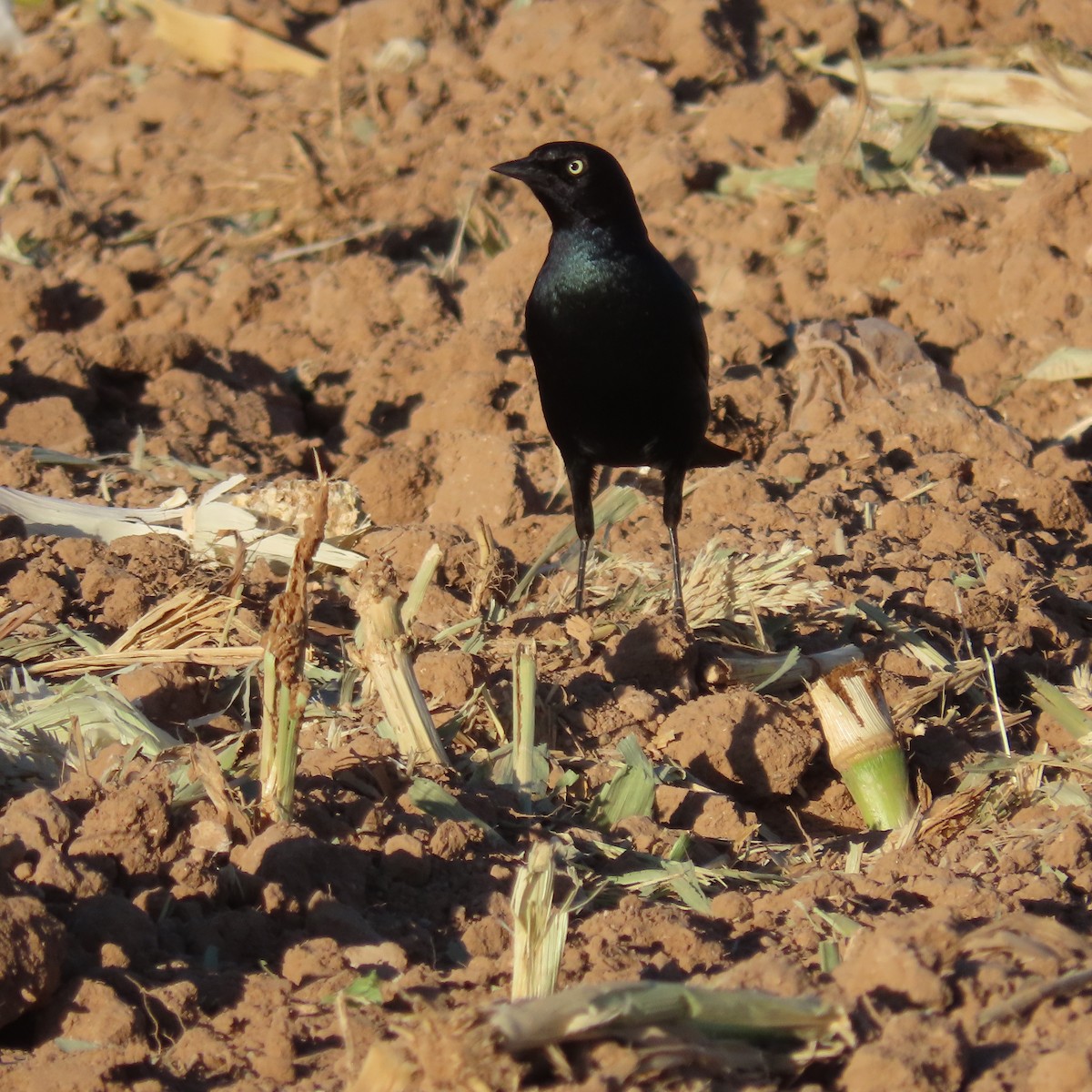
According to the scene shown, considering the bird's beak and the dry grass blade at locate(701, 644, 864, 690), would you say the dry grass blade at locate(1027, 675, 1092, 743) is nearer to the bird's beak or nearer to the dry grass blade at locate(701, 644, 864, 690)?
the dry grass blade at locate(701, 644, 864, 690)

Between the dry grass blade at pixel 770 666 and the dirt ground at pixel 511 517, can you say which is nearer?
the dirt ground at pixel 511 517

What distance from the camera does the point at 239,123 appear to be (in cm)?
920

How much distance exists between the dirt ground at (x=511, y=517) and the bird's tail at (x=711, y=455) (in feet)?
0.40

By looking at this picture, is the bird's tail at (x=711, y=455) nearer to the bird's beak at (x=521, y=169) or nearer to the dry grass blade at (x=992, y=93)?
the bird's beak at (x=521, y=169)

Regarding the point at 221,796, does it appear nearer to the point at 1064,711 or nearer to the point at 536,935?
the point at 536,935

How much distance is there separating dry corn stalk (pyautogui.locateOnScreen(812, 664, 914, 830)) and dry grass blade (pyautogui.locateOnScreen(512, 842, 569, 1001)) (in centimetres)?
144

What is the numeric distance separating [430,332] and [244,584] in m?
2.78

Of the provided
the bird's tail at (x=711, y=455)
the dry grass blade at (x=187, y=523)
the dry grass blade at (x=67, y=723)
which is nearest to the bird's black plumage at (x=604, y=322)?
the bird's tail at (x=711, y=455)

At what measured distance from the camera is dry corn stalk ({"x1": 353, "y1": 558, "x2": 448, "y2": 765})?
345 centimetres

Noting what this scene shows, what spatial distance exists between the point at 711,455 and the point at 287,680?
3.12 m

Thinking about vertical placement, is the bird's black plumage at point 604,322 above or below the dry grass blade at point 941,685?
above

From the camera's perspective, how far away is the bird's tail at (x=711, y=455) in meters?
5.78

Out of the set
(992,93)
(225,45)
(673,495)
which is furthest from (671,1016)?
(225,45)

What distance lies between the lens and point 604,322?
17.0 feet
